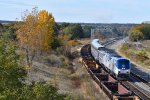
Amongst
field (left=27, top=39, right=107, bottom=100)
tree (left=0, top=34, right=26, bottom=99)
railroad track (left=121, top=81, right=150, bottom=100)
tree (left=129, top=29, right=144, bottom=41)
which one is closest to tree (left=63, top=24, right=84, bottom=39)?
tree (left=129, top=29, right=144, bottom=41)

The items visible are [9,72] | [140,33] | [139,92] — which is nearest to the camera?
[9,72]

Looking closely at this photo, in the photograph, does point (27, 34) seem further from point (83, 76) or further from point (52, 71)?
point (83, 76)

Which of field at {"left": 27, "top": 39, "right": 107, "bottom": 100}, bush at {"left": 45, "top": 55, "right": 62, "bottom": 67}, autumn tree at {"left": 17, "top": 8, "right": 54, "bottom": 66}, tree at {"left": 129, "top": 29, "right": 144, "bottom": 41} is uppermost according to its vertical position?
autumn tree at {"left": 17, "top": 8, "right": 54, "bottom": 66}

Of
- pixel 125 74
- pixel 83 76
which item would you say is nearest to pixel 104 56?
pixel 83 76

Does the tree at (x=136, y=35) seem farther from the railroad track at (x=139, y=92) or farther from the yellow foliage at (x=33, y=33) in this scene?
the railroad track at (x=139, y=92)

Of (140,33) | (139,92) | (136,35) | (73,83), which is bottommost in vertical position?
(136,35)

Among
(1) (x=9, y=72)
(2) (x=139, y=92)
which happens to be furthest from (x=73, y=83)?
(1) (x=9, y=72)

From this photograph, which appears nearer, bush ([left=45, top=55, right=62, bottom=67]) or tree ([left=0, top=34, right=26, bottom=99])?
tree ([left=0, top=34, right=26, bottom=99])

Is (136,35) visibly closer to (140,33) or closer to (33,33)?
(140,33)

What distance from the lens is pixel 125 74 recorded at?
50.5m

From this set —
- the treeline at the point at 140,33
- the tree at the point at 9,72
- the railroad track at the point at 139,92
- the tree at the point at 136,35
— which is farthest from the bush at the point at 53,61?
the tree at the point at 136,35

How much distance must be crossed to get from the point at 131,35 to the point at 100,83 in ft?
372

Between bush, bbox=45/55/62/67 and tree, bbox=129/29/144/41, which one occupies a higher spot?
bush, bbox=45/55/62/67

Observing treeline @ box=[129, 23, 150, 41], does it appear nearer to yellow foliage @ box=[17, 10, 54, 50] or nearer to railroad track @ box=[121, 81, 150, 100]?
yellow foliage @ box=[17, 10, 54, 50]
